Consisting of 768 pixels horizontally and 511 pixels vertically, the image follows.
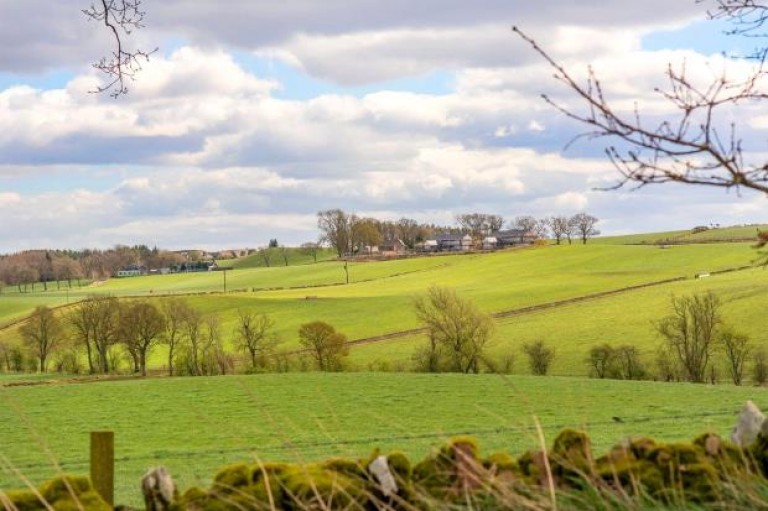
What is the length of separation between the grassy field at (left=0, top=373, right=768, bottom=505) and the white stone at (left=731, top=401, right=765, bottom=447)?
26.7ft

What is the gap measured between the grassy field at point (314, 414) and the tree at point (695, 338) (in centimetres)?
1568

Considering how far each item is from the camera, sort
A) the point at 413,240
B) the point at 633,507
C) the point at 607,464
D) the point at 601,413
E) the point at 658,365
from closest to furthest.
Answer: the point at 633,507
the point at 607,464
the point at 601,413
the point at 658,365
the point at 413,240

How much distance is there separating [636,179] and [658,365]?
5171 centimetres

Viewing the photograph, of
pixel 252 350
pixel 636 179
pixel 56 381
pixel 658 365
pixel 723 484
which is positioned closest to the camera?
Answer: pixel 636 179

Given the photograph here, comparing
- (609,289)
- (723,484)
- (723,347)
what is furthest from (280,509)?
(609,289)

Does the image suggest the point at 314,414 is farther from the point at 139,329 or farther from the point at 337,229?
the point at 337,229

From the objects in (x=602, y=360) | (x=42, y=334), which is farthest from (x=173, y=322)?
(x=602, y=360)

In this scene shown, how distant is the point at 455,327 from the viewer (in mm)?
61188

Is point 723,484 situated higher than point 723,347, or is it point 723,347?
point 723,484

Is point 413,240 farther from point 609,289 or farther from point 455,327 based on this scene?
point 455,327

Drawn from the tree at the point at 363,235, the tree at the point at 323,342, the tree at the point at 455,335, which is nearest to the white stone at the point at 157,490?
the tree at the point at 455,335

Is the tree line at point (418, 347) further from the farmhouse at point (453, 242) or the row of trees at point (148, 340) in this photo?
the farmhouse at point (453, 242)

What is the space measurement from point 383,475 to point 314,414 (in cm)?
1227


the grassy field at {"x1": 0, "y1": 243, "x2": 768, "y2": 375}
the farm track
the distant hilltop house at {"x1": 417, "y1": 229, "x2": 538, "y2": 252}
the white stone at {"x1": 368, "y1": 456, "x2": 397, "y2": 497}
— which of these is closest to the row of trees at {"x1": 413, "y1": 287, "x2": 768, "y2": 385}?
the grassy field at {"x1": 0, "y1": 243, "x2": 768, "y2": 375}
